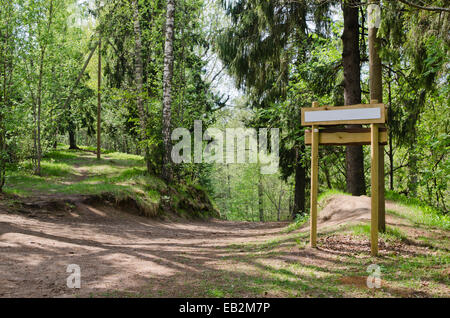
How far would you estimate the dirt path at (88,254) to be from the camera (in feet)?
13.2

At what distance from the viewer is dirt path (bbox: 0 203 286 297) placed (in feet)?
13.2

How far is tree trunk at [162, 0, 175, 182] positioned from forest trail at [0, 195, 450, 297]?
5.57 m

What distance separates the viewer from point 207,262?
5688mm

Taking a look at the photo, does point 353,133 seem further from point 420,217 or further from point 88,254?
point 88,254

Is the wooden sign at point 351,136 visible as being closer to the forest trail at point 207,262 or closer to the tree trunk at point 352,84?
the forest trail at point 207,262

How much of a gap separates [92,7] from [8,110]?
41.6ft

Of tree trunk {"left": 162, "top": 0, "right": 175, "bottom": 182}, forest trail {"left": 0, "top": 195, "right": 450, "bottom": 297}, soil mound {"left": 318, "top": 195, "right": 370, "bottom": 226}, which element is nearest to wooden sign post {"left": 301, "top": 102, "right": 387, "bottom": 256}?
forest trail {"left": 0, "top": 195, "right": 450, "bottom": 297}

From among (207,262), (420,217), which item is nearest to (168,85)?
(207,262)

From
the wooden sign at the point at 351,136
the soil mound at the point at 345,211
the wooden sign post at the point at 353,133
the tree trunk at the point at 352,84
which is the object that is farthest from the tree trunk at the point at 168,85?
the wooden sign at the point at 351,136

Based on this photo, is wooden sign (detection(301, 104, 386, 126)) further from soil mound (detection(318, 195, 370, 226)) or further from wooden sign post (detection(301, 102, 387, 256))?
soil mound (detection(318, 195, 370, 226))

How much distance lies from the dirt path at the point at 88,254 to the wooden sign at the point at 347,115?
2.89 meters

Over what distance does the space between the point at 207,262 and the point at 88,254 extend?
1914 mm
